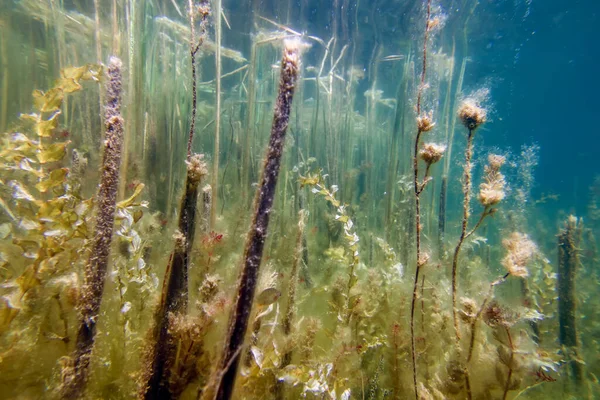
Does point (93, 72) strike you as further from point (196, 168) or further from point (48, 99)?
point (196, 168)

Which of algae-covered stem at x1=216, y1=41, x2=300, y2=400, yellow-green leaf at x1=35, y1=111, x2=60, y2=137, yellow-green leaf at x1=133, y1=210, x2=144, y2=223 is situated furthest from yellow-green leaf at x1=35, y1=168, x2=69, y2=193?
algae-covered stem at x1=216, y1=41, x2=300, y2=400

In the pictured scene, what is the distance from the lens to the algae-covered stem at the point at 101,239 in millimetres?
1784

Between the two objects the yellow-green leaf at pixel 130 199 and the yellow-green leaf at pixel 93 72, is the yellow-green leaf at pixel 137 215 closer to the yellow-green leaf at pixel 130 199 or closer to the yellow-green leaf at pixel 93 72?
the yellow-green leaf at pixel 130 199

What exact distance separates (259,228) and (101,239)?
1091mm

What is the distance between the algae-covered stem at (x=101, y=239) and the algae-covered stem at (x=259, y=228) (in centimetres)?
94

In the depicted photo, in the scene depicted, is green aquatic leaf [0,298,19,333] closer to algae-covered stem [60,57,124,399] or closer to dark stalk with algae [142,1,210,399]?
algae-covered stem [60,57,124,399]

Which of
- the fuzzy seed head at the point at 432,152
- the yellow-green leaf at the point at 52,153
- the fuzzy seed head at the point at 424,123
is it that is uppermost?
the fuzzy seed head at the point at 424,123

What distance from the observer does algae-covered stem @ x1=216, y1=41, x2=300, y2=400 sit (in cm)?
161

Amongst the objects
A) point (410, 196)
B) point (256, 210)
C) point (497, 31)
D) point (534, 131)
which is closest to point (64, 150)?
point (256, 210)

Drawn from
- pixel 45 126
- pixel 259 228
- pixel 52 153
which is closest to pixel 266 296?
pixel 259 228

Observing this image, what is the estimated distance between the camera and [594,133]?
68.0 metres

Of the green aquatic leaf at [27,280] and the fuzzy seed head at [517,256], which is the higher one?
the fuzzy seed head at [517,256]

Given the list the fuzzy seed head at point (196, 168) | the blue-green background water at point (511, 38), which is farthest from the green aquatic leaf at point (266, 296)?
the blue-green background water at point (511, 38)

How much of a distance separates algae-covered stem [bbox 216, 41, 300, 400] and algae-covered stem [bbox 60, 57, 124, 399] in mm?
936
